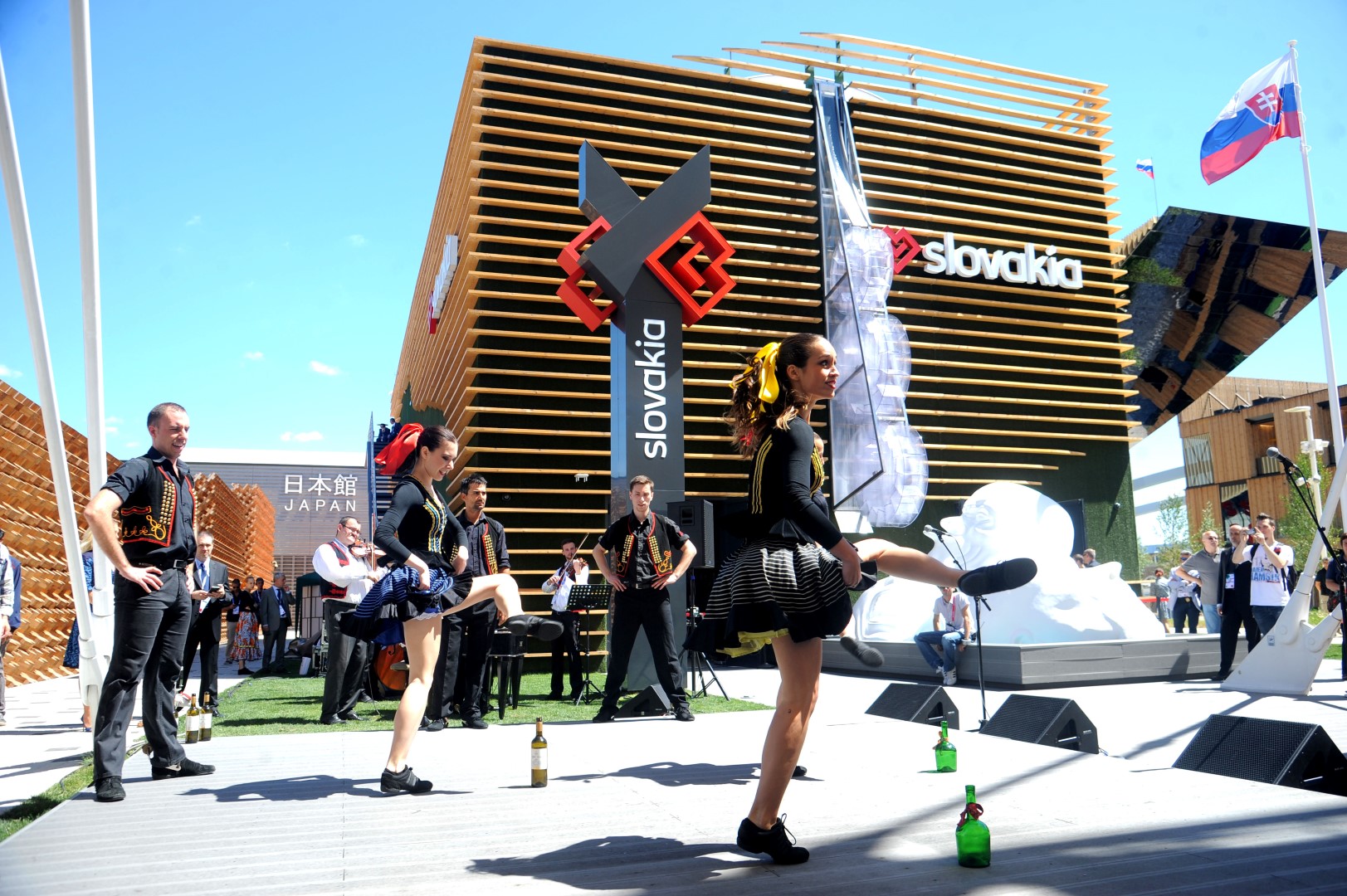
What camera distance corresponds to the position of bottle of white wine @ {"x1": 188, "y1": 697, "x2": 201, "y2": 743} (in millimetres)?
6223

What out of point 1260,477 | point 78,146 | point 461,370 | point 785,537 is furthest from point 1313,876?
point 1260,477

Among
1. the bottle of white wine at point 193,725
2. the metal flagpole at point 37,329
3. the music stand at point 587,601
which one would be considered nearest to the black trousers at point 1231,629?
the music stand at point 587,601

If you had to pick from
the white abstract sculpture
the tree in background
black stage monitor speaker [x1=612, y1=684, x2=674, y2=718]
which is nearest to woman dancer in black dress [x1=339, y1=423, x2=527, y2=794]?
black stage monitor speaker [x1=612, y1=684, x2=674, y2=718]

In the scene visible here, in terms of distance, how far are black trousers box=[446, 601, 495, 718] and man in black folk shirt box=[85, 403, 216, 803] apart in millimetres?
2464

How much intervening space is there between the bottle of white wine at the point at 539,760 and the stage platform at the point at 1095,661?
19.5 feet

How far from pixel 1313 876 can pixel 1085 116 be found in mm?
18964

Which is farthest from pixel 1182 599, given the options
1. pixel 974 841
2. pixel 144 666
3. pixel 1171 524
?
pixel 1171 524

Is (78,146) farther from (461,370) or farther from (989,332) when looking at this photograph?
(989,332)

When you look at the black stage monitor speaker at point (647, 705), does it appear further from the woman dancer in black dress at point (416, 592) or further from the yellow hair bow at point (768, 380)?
the yellow hair bow at point (768, 380)

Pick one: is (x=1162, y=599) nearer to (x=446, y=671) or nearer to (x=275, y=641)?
(x=275, y=641)

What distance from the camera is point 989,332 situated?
16.4m

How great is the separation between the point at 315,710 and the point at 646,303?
4.98m

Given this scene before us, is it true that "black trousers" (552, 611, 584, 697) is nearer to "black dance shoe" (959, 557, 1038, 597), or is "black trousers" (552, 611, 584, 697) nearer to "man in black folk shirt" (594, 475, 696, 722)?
"man in black folk shirt" (594, 475, 696, 722)

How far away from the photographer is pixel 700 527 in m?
8.53
